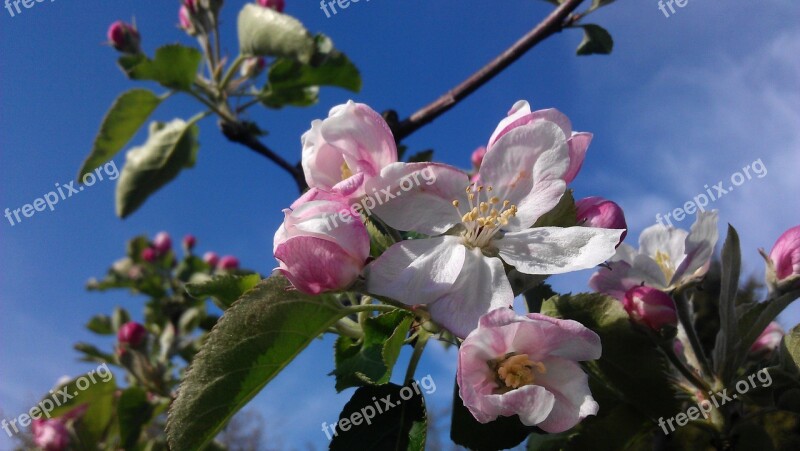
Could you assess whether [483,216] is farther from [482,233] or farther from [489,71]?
[489,71]

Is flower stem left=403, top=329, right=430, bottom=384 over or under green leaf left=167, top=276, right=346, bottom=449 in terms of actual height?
under

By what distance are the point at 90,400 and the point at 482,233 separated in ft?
6.94

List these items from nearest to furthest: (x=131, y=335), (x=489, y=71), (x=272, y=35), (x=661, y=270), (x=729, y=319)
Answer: (x=729, y=319) < (x=661, y=270) < (x=489, y=71) < (x=272, y=35) < (x=131, y=335)

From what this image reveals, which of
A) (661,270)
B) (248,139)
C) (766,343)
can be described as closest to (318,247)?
(661,270)

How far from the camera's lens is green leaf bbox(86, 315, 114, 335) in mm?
3773

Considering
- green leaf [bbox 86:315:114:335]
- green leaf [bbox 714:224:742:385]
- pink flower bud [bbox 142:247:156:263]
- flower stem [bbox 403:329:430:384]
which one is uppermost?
pink flower bud [bbox 142:247:156:263]

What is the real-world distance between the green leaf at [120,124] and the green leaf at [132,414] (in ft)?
2.68

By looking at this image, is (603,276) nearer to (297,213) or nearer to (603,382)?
(603,382)

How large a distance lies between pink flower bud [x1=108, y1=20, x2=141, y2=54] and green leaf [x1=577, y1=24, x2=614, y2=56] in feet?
6.70

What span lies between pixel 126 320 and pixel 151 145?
136 centimetres

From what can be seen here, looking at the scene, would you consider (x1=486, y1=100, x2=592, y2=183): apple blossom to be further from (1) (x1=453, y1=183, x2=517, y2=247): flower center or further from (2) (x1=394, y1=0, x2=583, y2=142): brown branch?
(2) (x1=394, y1=0, x2=583, y2=142): brown branch

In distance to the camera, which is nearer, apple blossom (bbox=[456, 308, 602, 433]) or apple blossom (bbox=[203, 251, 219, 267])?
apple blossom (bbox=[456, 308, 602, 433])

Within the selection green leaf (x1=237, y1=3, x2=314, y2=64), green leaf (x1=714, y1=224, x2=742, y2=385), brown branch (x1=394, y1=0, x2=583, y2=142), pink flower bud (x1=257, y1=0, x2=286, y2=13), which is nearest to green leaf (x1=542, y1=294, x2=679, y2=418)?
green leaf (x1=714, y1=224, x2=742, y2=385)

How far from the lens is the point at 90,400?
2.49 metres
